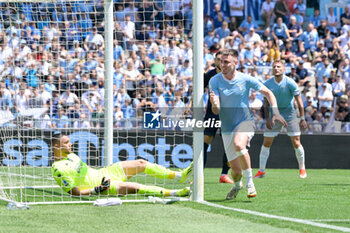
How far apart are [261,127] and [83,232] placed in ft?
39.4

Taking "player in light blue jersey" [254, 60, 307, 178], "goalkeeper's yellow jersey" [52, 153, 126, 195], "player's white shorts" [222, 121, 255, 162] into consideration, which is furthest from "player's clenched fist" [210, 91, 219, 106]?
"player in light blue jersey" [254, 60, 307, 178]

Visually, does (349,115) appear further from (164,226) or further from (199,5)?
(164,226)

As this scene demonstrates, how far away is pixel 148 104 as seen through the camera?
16656 millimetres

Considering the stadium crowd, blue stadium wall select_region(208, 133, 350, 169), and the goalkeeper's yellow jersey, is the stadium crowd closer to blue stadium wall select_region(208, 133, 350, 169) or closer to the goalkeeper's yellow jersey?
blue stadium wall select_region(208, 133, 350, 169)

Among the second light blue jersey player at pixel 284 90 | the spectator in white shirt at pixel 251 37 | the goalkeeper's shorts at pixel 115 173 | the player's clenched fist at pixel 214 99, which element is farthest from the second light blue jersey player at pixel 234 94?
the spectator in white shirt at pixel 251 37

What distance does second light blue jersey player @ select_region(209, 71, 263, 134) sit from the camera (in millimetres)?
9211

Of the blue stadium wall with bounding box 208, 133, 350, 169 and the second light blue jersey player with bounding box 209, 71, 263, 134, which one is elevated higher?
the second light blue jersey player with bounding box 209, 71, 263, 134

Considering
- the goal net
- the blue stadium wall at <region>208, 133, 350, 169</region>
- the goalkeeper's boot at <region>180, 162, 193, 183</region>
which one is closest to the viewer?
the goalkeeper's boot at <region>180, 162, 193, 183</region>

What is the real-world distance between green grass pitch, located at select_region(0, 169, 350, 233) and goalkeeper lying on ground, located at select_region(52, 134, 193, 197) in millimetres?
414

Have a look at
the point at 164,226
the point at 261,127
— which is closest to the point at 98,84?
the point at 261,127

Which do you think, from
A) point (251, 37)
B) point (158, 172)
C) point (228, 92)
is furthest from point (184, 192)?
point (251, 37)

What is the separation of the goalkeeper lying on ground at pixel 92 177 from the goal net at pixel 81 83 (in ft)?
5.90

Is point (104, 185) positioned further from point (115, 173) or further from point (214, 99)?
point (214, 99)

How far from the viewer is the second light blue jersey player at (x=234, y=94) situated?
9.21m
